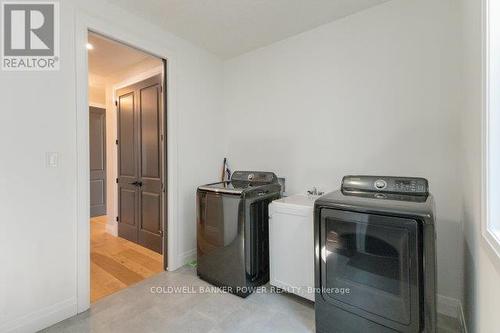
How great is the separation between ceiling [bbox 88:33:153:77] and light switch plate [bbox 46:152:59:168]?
4.88 feet

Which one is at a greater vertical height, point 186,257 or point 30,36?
point 30,36

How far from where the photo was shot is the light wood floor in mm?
2427

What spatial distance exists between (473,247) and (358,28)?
6.49 ft

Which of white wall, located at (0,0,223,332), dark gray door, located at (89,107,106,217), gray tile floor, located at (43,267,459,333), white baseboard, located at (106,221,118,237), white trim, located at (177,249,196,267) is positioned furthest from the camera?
dark gray door, located at (89,107,106,217)

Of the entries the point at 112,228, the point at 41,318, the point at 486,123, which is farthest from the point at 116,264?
the point at 486,123

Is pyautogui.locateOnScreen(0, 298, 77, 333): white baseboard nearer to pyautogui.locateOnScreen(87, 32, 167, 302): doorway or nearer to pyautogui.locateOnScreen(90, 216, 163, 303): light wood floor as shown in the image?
pyautogui.locateOnScreen(90, 216, 163, 303): light wood floor

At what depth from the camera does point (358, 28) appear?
228 centimetres

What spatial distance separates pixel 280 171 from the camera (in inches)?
111

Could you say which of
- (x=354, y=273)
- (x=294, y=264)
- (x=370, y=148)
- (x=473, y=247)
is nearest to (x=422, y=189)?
(x=473, y=247)

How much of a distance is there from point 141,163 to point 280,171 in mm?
Result: 1954

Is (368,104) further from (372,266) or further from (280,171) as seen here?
(372,266)

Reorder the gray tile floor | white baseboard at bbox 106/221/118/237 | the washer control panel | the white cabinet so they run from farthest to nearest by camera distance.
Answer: white baseboard at bbox 106/221/118/237 < the washer control panel < the white cabinet < the gray tile floor

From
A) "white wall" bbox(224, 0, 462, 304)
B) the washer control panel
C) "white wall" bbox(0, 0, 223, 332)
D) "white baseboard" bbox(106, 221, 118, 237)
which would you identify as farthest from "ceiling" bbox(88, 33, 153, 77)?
"white baseboard" bbox(106, 221, 118, 237)

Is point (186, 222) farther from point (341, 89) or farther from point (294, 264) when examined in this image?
point (341, 89)
